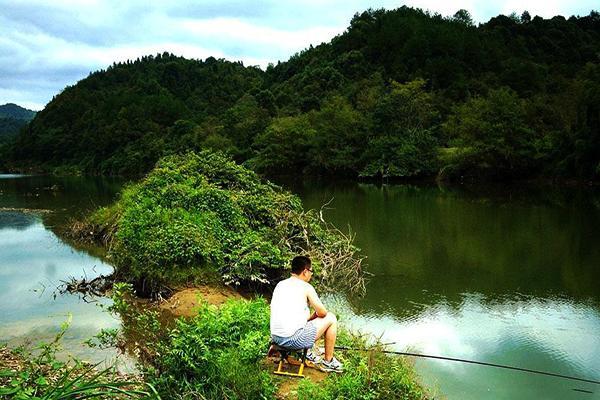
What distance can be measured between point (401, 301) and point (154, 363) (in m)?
5.42

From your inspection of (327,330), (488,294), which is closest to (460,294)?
(488,294)

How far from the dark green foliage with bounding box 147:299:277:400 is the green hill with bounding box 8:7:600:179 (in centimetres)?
3496

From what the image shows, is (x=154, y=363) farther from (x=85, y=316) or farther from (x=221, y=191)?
(x=221, y=191)

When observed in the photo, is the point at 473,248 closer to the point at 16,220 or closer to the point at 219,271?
the point at 219,271

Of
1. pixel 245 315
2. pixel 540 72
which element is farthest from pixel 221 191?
pixel 540 72

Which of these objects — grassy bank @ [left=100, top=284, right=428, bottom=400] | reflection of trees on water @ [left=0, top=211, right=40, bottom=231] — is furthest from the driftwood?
reflection of trees on water @ [left=0, top=211, right=40, bottom=231]

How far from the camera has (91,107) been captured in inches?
4510

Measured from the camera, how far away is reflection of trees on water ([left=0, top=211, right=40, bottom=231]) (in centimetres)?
2177

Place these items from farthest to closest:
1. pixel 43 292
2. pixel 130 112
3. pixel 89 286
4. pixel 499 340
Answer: pixel 130 112 < pixel 89 286 < pixel 43 292 < pixel 499 340

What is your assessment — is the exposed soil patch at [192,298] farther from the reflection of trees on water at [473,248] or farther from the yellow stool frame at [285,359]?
the yellow stool frame at [285,359]

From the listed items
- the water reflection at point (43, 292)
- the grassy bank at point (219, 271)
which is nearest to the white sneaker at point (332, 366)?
the grassy bank at point (219, 271)

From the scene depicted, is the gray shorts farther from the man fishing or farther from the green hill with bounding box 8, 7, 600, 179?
the green hill with bounding box 8, 7, 600, 179

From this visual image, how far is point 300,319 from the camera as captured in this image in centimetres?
556

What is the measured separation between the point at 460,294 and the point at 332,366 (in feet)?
20.0
